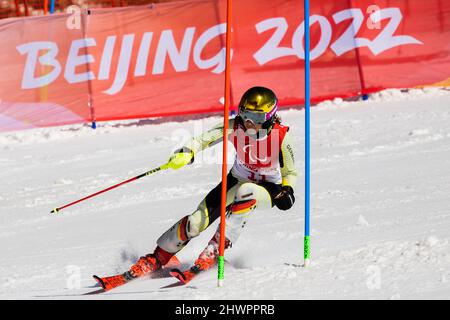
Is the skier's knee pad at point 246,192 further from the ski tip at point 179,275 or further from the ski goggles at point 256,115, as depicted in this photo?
the ski tip at point 179,275

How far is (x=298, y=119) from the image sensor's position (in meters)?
13.4

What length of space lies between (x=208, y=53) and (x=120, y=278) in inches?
293

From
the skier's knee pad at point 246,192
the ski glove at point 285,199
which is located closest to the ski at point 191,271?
the skier's knee pad at point 246,192

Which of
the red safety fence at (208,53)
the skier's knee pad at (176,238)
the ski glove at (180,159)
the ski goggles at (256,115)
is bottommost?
the skier's knee pad at (176,238)

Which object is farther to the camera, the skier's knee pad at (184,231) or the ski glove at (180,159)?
the skier's knee pad at (184,231)

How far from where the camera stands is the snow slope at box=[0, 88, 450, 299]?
6.22 meters

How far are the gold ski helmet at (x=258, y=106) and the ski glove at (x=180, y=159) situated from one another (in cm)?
48

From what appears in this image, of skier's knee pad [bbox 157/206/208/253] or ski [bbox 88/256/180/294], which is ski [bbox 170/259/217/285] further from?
ski [bbox 88/256/180/294]

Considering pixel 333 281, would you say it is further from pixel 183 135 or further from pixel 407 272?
pixel 183 135

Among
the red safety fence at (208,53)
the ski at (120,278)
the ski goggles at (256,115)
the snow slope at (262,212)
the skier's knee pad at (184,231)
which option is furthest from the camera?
the red safety fence at (208,53)

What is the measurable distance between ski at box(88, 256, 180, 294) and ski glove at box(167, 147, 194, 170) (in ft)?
2.72

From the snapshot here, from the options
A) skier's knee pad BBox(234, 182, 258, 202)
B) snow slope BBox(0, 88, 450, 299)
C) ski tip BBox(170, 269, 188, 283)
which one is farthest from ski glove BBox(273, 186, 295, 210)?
ski tip BBox(170, 269, 188, 283)

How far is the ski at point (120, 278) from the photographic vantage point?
22.1ft
